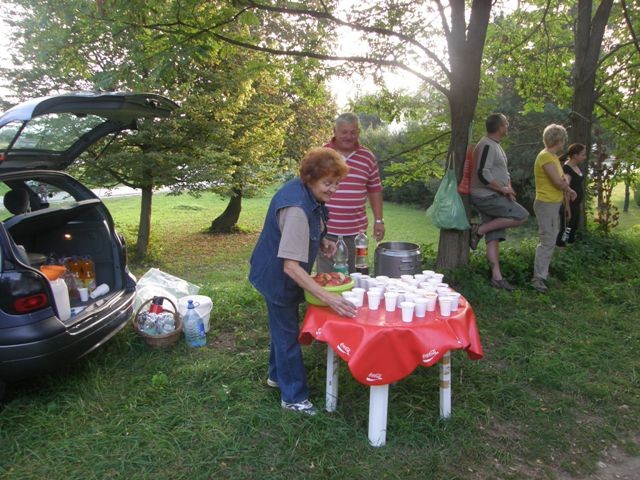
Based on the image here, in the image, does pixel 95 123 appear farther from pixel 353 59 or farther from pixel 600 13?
pixel 600 13

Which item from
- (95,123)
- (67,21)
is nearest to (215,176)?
(67,21)

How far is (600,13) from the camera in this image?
7.54 metres

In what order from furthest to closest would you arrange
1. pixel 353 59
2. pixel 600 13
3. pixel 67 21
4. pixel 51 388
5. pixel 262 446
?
1. pixel 600 13
2. pixel 353 59
3. pixel 67 21
4. pixel 51 388
5. pixel 262 446

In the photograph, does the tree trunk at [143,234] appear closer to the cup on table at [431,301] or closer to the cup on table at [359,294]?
the cup on table at [359,294]

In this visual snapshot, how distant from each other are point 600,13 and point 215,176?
7.63 metres

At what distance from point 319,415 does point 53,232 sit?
282cm

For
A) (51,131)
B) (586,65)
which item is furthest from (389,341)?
(586,65)

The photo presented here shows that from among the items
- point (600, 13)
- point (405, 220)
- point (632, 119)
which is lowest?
point (405, 220)

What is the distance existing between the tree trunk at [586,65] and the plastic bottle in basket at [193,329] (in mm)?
6272

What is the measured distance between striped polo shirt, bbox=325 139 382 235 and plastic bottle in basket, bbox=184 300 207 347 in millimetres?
1392

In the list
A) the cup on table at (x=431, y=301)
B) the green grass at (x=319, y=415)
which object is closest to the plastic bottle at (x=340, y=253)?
the green grass at (x=319, y=415)

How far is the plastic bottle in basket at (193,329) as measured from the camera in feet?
13.5

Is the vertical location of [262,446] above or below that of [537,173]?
below

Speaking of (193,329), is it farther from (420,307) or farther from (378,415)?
(420,307)
